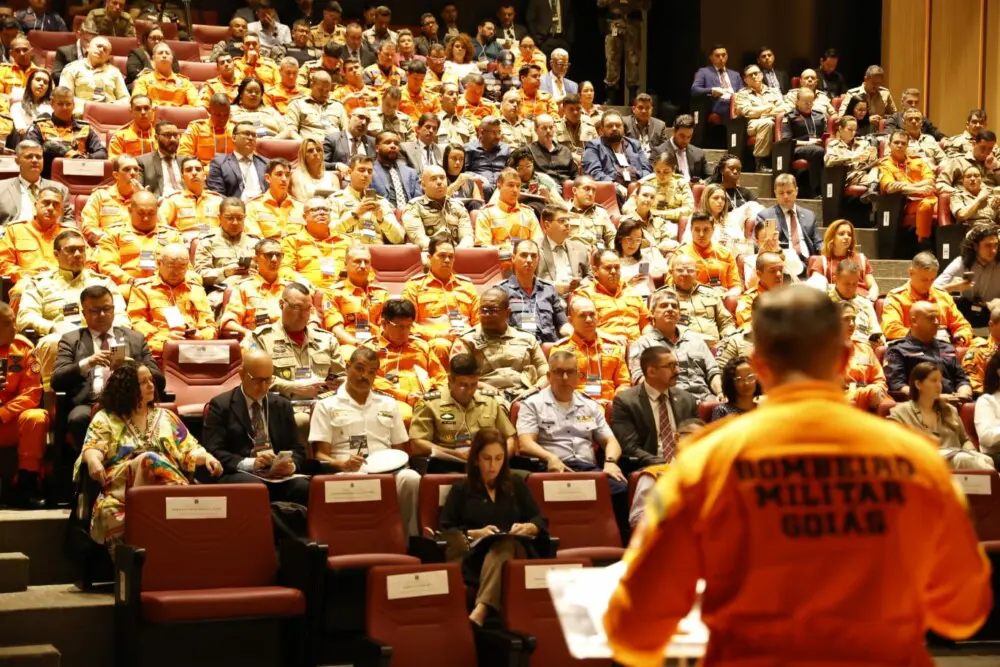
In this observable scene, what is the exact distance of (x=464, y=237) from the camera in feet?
25.9

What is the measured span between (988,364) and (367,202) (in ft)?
11.2

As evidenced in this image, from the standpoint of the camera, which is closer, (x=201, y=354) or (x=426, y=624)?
(x=426, y=624)

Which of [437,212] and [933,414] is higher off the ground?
[437,212]

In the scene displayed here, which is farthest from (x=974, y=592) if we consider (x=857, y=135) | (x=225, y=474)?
(x=857, y=135)

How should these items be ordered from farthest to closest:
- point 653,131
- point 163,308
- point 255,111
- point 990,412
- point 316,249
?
1. point 653,131
2. point 255,111
3. point 316,249
4. point 163,308
5. point 990,412

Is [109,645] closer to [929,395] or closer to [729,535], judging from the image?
[729,535]

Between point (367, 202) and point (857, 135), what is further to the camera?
point (857, 135)

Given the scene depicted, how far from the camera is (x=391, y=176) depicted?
8.42m

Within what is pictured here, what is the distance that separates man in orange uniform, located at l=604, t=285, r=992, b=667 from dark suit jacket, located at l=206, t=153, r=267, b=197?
6590 mm

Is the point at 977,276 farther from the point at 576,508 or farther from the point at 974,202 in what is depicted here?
the point at 576,508

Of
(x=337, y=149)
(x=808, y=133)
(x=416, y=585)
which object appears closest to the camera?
(x=416, y=585)

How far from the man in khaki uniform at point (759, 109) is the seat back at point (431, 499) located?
6.44 metres

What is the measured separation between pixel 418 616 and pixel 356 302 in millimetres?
2692

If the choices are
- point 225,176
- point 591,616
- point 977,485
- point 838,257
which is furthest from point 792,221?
point 591,616
